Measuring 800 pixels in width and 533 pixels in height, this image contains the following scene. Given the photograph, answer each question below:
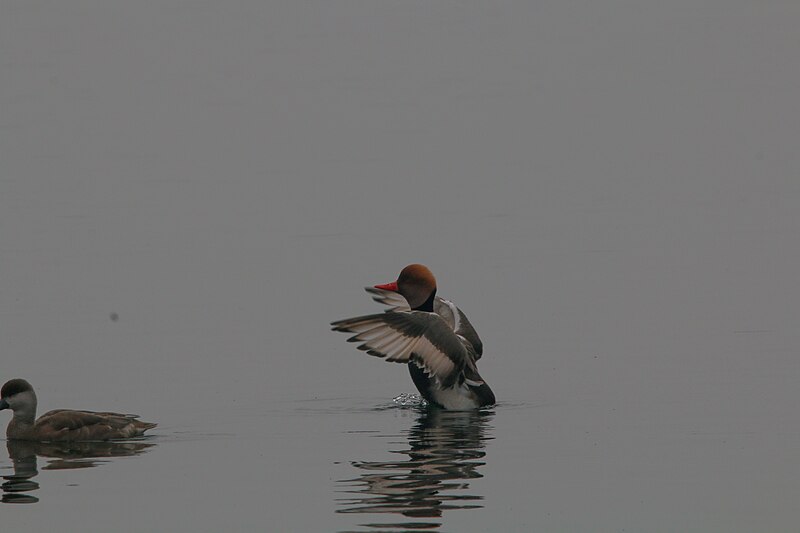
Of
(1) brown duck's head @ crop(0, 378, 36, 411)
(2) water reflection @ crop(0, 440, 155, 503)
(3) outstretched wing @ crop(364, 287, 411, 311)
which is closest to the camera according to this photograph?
(2) water reflection @ crop(0, 440, 155, 503)

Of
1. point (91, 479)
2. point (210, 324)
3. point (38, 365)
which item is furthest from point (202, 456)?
point (210, 324)

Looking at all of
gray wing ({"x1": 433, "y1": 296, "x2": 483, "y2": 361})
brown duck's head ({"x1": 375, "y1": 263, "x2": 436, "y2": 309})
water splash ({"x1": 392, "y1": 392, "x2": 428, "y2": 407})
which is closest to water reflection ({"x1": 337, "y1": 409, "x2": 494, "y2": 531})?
water splash ({"x1": 392, "y1": 392, "x2": 428, "y2": 407})

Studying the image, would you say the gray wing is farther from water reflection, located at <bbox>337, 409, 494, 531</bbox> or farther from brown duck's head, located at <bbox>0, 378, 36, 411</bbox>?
brown duck's head, located at <bbox>0, 378, 36, 411</bbox>

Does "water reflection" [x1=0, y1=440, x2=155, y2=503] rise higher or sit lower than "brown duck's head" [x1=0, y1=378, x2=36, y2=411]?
lower

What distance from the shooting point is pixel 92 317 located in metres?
18.6

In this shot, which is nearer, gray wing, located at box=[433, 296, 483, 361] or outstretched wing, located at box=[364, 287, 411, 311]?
gray wing, located at box=[433, 296, 483, 361]

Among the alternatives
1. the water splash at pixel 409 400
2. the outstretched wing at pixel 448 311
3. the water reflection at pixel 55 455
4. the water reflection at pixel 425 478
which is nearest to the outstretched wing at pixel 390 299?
the outstretched wing at pixel 448 311

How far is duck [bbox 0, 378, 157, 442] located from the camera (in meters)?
12.4

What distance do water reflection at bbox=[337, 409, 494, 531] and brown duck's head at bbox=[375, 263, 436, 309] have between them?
222 cm

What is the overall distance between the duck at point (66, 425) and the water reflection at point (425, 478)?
2240 mm

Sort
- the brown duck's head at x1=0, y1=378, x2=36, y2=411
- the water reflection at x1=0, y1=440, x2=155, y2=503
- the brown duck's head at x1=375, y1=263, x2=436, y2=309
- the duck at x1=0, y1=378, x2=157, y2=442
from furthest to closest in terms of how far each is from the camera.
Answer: the brown duck's head at x1=375, y1=263, x2=436, y2=309
the brown duck's head at x1=0, y1=378, x2=36, y2=411
the duck at x1=0, y1=378, x2=157, y2=442
the water reflection at x1=0, y1=440, x2=155, y2=503

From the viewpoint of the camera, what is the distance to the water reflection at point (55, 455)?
1085 cm

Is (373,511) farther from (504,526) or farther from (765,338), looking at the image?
(765,338)

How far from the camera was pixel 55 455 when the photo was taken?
11945 mm
